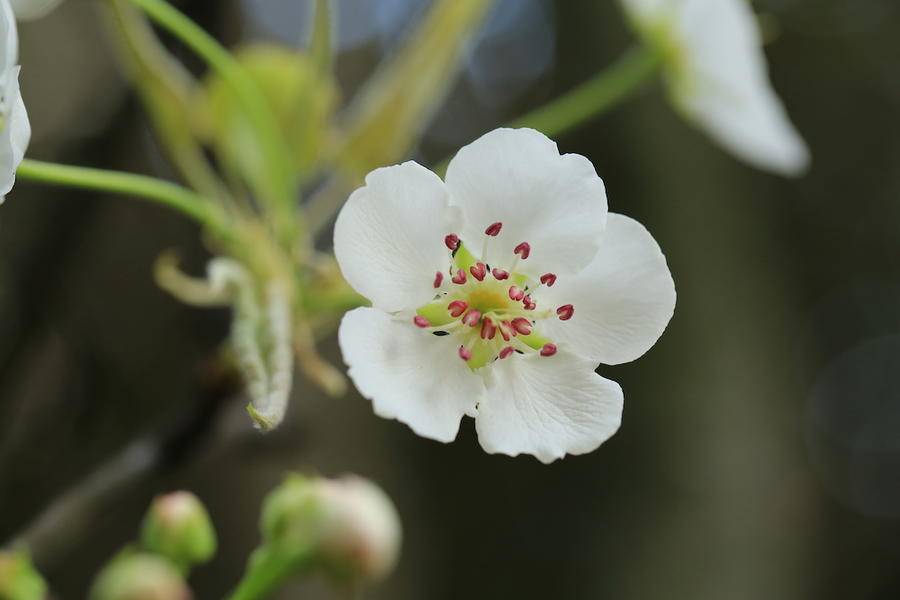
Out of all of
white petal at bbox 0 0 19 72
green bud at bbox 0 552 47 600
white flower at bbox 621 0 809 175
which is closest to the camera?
white petal at bbox 0 0 19 72

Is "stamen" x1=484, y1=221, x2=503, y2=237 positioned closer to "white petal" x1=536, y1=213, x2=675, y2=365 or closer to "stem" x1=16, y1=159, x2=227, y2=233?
"white petal" x1=536, y1=213, x2=675, y2=365

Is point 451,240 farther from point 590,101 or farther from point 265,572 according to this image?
point 590,101

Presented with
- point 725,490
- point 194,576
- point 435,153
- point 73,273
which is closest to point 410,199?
point 73,273

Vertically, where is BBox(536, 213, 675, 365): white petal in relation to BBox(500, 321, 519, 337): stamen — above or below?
above

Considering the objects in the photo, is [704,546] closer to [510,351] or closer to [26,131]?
[510,351]

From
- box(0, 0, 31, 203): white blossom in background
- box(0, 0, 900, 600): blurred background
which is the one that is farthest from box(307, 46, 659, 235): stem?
box(0, 0, 31, 203): white blossom in background
